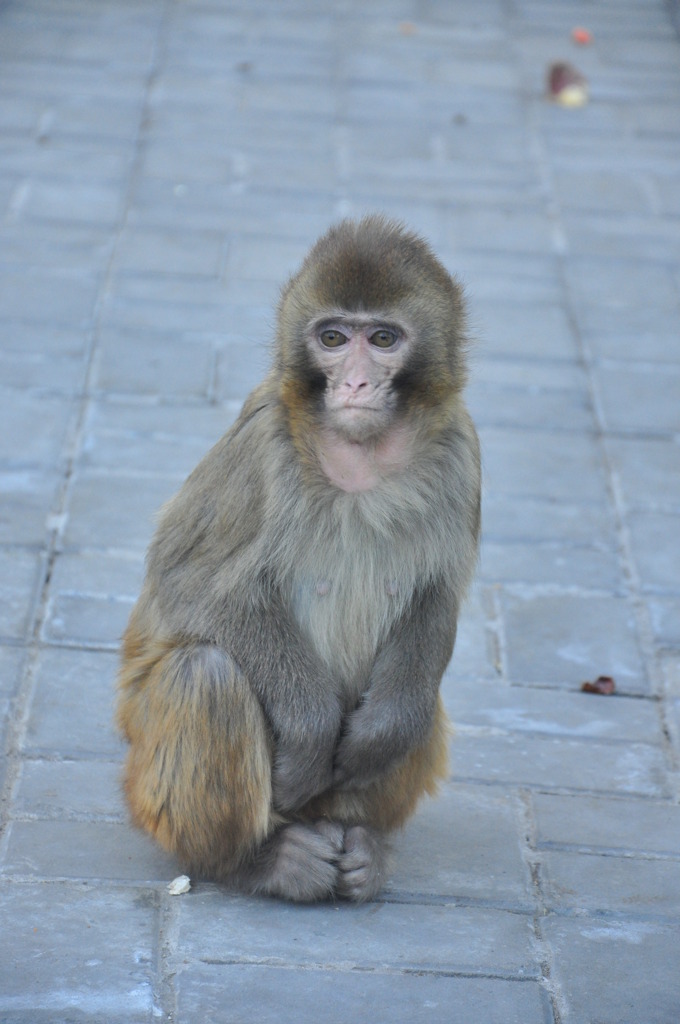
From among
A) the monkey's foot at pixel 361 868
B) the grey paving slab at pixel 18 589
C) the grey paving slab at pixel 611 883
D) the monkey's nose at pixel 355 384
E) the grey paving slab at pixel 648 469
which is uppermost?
the monkey's nose at pixel 355 384

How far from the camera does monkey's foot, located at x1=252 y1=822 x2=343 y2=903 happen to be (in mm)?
3561

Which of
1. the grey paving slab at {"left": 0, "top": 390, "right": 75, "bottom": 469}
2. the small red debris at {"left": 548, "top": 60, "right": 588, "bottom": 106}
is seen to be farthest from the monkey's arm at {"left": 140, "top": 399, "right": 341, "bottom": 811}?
the small red debris at {"left": 548, "top": 60, "right": 588, "bottom": 106}

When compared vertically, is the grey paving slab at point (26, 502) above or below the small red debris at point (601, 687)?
below

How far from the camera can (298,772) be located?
3572 millimetres

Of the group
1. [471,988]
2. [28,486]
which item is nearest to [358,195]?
[28,486]

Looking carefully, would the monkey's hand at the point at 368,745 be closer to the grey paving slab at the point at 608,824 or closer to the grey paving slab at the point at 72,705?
the grey paving slab at the point at 608,824

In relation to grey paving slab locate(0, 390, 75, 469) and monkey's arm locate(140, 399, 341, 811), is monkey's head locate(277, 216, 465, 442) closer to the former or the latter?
monkey's arm locate(140, 399, 341, 811)

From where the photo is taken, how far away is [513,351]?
6871 mm

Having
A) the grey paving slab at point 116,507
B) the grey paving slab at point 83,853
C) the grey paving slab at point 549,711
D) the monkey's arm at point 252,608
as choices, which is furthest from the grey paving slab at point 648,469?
the grey paving slab at point 83,853

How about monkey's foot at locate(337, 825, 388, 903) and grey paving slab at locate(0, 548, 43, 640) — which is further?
grey paving slab at locate(0, 548, 43, 640)

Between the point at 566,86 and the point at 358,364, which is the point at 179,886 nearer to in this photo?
the point at 358,364

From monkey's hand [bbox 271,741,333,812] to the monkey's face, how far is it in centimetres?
80

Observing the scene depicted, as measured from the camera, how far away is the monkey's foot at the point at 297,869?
3.56 metres

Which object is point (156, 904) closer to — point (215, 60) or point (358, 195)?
point (358, 195)
